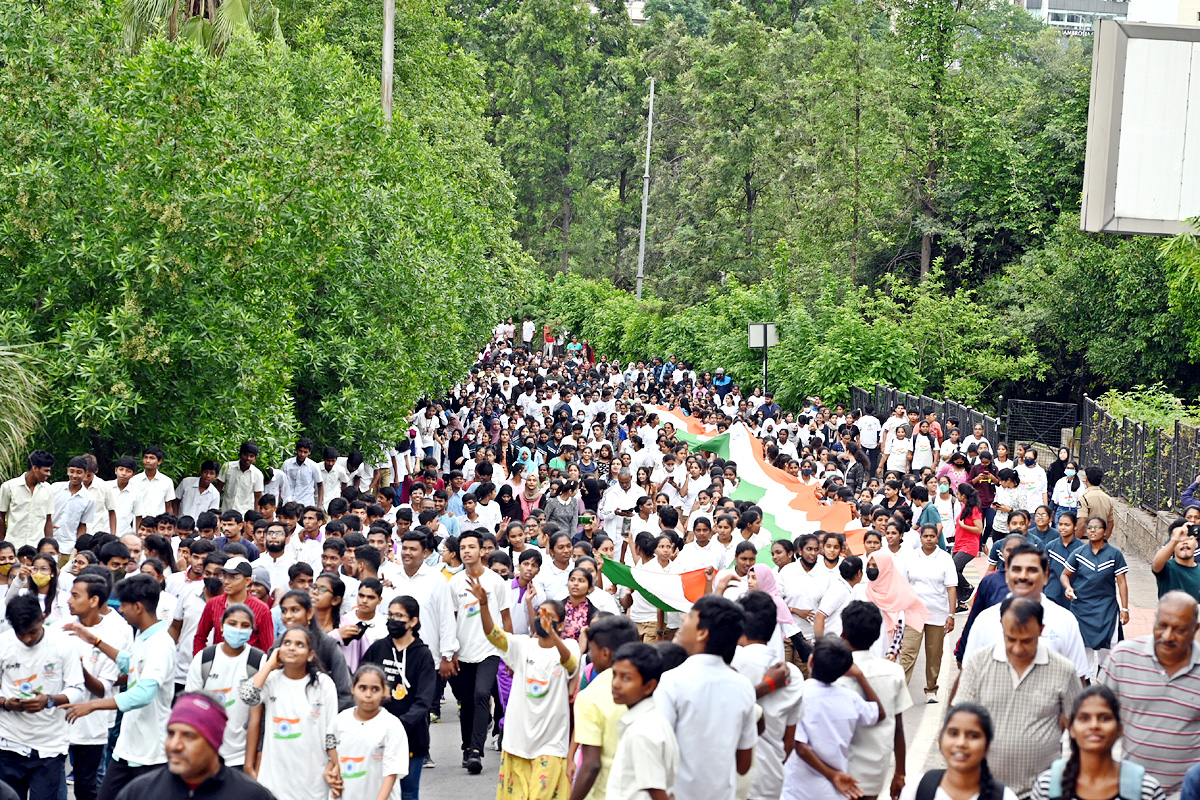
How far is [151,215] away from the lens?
46.9ft

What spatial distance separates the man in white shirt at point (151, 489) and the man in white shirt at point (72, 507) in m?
0.44

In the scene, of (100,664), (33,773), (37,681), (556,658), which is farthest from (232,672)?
(556,658)

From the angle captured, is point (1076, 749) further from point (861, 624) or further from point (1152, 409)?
point (1152, 409)

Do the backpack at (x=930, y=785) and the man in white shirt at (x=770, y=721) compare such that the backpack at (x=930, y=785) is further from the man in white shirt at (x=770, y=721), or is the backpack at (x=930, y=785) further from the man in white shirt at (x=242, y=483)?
the man in white shirt at (x=242, y=483)

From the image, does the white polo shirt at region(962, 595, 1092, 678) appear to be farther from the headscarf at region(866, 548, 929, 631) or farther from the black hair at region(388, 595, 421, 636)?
the headscarf at region(866, 548, 929, 631)

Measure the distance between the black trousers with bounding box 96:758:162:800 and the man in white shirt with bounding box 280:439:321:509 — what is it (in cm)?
874

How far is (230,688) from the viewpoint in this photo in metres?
7.11

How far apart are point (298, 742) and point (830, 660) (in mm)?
2374

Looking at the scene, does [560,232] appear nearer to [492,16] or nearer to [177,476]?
[492,16]

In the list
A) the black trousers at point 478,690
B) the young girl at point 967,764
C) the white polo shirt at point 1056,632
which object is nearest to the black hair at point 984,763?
the young girl at point 967,764

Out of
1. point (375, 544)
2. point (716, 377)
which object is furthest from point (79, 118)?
point (716, 377)

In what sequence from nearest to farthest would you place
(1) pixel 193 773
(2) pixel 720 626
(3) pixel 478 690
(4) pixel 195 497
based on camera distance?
(1) pixel 193 773 < (2) pixel 720 626 < (3) pixel 478 690 < (4) pixel 195 497

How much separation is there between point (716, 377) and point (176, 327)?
82.5 feet

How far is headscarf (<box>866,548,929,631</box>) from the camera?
10805mm
